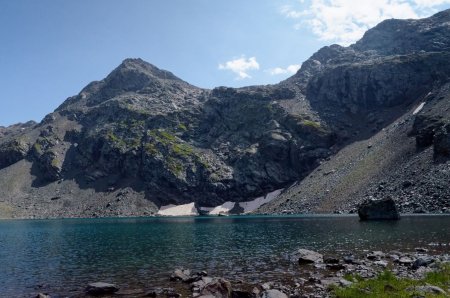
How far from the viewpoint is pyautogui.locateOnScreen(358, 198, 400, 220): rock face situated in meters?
91.4

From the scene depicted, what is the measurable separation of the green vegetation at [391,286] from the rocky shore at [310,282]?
23 cm

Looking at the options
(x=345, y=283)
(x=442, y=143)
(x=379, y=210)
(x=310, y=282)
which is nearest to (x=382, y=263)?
(x=310, y=282)

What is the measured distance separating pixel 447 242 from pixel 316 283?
26.0 meters

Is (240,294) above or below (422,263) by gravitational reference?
below

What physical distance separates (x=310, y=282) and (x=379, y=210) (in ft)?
233

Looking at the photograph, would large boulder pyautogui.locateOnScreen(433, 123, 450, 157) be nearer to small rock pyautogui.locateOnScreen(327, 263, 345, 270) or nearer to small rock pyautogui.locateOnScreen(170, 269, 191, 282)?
small rock pyautogui.locateOnScreen(327, 263, 345, 270)

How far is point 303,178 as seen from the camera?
200 m

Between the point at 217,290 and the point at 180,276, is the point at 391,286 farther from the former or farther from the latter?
the point at 180,276

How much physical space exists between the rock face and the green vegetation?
68729 millimetres

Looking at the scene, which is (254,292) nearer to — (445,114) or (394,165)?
(394,165)

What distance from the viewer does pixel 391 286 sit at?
2394cm

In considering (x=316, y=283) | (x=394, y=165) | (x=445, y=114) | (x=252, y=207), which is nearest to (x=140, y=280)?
(x=316, y=283)

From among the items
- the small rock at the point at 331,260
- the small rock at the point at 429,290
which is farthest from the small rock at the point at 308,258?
the small rock at the point at 429,290

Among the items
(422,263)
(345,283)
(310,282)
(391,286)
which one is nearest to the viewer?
(391,286)
